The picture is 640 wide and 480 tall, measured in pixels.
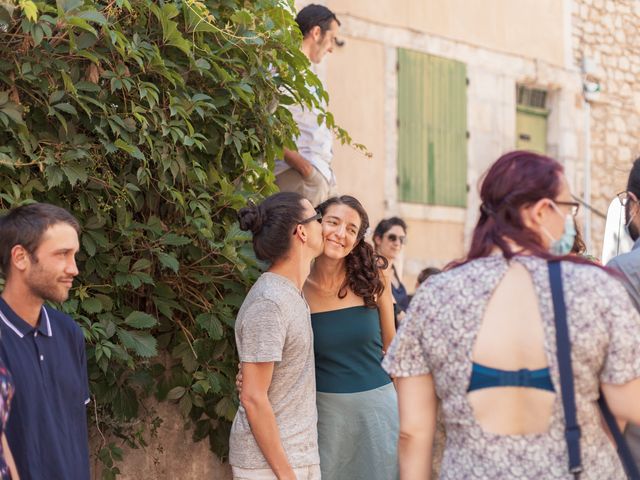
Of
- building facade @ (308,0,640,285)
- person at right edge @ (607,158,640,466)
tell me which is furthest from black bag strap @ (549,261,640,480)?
building facade @ (308,0,640,285)

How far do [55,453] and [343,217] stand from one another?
167cm

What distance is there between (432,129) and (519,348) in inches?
381

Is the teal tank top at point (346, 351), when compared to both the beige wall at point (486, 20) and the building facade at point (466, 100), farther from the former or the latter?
the beige wall at point (486, 20)

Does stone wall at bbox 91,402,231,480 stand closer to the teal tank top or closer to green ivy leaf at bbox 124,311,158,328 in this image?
green ivy leaf at bbox 124,311,158,328

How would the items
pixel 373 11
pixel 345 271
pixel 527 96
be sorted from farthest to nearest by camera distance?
pixel 527 96
pixel 373 11
pixel 345 271

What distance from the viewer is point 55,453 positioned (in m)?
3.34

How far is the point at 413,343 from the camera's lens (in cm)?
275

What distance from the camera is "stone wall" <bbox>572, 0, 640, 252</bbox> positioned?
13.8 metres

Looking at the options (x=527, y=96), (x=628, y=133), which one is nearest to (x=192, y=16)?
(x=527, y=96)

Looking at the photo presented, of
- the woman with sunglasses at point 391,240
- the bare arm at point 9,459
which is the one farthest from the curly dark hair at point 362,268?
the woman with sunglasses at point 391,240

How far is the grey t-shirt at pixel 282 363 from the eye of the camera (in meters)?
3.75

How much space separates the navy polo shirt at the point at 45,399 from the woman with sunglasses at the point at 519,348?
1162 mm

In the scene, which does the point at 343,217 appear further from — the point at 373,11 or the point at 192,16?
the point at 373,11

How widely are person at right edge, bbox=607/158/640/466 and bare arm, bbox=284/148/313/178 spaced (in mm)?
2171
